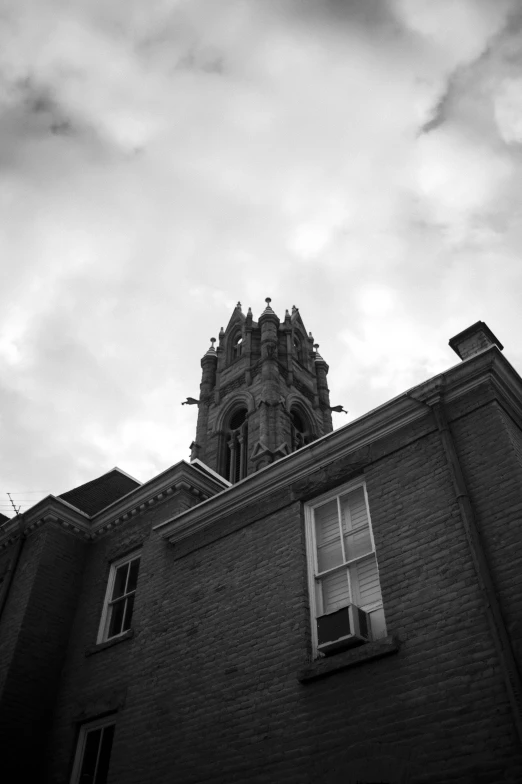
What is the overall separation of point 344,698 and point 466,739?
5.32ft

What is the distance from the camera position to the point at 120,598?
12.4 metres

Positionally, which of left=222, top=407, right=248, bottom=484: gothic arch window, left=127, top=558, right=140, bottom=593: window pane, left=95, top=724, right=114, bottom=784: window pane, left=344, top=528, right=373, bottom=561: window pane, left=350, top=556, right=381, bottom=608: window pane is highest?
left=222, top=407, right=248, bottom=484: gothic arch window

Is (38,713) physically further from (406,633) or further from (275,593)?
(406,633)

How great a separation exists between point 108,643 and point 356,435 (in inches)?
236

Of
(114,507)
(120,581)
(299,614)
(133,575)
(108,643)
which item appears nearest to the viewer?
(299,614)

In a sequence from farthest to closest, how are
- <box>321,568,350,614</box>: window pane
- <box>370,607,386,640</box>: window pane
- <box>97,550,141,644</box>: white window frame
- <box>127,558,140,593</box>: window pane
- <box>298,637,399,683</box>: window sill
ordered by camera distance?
<box>127,558,140,593</box>: window pane
<box>97,550,141,644</box>: white window frame
<box>321,568,350,614</box>: window pane
<box>370,607,386,640</box>: window pane
<box>298,637,399,683</box>: window sill

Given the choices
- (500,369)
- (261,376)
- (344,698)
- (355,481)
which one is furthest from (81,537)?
(261,376)

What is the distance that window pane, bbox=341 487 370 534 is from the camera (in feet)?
30.7

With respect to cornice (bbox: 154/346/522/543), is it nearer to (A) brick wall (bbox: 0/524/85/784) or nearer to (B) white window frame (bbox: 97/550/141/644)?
(B) white window frame (bbox: 97/550/141/644)

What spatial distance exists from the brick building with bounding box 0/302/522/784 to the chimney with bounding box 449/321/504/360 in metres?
0.03

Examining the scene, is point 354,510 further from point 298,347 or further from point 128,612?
point 298,347

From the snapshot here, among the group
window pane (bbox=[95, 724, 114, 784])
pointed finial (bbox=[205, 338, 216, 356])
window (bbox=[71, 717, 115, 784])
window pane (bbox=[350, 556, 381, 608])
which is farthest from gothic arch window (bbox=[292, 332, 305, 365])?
window pane (bbox=[350, 556, 381, 608])

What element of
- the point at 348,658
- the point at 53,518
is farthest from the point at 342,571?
the point at 53,518

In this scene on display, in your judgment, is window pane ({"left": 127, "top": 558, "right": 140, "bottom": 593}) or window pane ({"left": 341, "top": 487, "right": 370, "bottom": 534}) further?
window pane ({"left": 127, "top": 558, "right": 140, "bottom": 593})
